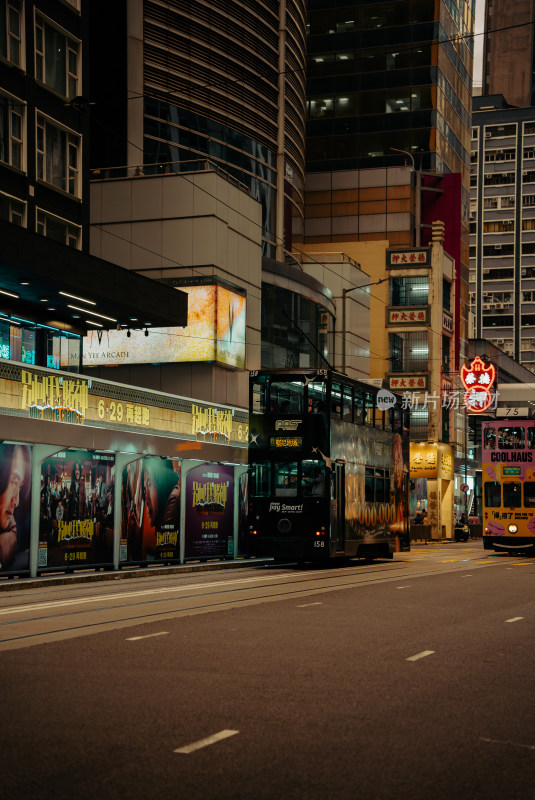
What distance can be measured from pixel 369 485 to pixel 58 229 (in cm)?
1178

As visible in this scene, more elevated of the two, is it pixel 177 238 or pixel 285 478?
pixel 177 238

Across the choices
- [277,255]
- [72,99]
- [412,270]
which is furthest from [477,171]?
[72,99]

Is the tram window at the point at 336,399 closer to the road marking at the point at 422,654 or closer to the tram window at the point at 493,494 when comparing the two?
the tram window at the point at 493,494

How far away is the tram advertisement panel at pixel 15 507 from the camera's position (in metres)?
21.2

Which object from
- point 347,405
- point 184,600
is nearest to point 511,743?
point 184,600

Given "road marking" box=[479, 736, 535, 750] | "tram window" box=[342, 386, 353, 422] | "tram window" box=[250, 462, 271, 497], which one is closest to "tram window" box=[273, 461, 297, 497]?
"tram window" box=[250, 462, 271, 497]

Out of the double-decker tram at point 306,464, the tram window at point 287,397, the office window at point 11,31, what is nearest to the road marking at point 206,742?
the double-decker tram at point 306,464

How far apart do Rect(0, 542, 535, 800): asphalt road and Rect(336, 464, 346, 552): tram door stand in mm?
9731

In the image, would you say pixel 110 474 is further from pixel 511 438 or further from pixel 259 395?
pixel 511 438

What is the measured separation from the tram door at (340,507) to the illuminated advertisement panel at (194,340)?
1219 cm

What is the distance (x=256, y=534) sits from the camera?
26.8 metres

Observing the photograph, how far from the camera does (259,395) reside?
87.0 ft

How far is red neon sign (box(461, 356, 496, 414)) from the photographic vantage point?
6372cm

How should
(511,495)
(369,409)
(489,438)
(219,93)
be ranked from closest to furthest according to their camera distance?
(369,409) < (511,495) < (489,438) < (219,93)
